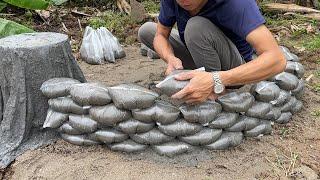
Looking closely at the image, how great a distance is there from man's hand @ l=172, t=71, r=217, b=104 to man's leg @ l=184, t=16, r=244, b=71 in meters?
0.33

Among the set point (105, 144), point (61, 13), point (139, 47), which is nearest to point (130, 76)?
point (139, 47)

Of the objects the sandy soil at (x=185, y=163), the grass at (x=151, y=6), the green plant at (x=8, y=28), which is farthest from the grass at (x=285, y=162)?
the grass at (x=151, y=6)

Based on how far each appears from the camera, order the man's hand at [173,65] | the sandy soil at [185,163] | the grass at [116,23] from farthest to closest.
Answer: the grass at [116,23] → the man's hand at [173,65] → the sandy soil at [185,163]

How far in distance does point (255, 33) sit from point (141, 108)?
697 mm

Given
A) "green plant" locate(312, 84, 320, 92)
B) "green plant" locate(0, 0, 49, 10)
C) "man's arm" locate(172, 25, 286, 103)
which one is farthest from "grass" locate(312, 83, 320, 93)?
"green plant" locate(0, 0, 49, 10)

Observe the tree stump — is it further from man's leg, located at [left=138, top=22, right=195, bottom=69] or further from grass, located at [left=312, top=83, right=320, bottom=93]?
grass, located at [left=312, top=83, right=320, bottom=93]

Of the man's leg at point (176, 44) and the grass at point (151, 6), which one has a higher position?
the man's leg at point (176, 44)

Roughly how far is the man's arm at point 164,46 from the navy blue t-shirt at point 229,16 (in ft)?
0.19

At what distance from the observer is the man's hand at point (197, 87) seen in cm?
235

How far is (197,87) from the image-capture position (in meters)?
2.35

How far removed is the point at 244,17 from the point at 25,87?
126cm

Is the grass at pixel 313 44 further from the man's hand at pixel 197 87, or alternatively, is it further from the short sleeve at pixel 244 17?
the man's hand at pixel 197 87

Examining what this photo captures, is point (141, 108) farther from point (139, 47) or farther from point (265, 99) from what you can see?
point (139, 47)

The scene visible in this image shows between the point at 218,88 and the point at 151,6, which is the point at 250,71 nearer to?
the point at 218,88
